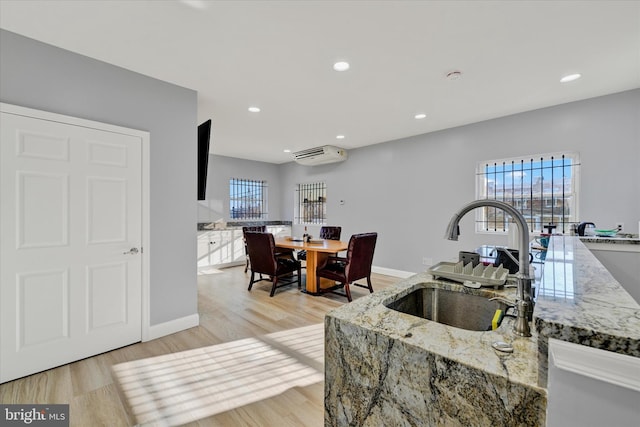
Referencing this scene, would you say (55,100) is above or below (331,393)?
above

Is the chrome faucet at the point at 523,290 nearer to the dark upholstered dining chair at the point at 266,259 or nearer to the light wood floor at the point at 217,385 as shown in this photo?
the light wood floor at the point at 217,385

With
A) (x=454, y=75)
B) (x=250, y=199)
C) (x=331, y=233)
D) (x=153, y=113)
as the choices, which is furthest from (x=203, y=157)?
(x=250, y=199)

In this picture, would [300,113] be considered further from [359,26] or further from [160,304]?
[160,304]

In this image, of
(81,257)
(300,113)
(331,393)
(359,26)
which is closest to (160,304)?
(81,257)

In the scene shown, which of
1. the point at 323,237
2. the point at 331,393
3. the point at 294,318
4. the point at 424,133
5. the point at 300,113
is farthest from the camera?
the point at 323,237

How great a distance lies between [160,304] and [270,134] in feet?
10.1

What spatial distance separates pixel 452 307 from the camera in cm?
125

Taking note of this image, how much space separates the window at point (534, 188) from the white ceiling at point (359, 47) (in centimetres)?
77

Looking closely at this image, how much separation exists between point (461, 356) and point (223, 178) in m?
6.39

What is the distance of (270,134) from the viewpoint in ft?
15.3

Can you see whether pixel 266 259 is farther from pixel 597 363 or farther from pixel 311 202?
pixel 597 363

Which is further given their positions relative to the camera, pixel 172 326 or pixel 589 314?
pixel 172 326

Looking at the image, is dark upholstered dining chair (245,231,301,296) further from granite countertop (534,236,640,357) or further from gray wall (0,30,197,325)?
granite countertop (534,236,640,357)

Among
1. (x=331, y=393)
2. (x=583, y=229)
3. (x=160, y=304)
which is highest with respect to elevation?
(x=583, y=229)
